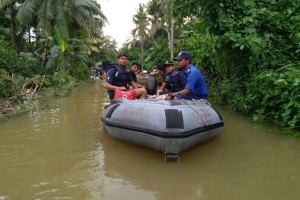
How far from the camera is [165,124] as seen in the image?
4.34 metres

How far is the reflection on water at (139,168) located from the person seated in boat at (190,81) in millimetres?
910

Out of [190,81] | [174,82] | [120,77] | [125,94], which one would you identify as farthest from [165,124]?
[120,77]

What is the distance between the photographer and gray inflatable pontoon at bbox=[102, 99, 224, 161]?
4.35 metres

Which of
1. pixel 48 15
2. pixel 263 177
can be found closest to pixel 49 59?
pixel 48 15

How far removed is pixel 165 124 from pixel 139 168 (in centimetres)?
71

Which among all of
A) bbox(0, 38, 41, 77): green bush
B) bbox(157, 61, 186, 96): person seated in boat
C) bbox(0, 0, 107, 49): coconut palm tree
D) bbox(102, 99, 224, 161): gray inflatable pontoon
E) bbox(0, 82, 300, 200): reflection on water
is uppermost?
bbox(0, 0, 107, 49): coconut palm tree

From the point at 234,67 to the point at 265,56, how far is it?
132 cm

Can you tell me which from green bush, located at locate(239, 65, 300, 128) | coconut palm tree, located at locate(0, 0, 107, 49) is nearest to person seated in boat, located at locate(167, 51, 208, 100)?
green bush, located at locate(239, 65, 300, 128)

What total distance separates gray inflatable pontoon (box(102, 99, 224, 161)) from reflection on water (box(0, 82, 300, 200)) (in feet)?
0.99

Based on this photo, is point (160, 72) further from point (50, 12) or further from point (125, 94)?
point (50, 12)

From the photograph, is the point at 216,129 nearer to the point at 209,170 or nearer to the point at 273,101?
the point at 209,170

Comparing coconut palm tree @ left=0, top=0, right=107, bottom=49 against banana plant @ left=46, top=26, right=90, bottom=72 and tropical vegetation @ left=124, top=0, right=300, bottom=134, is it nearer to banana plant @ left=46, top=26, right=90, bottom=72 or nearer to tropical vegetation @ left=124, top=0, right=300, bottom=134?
banana plant @ left=46, top=26, right=90, bottom=72

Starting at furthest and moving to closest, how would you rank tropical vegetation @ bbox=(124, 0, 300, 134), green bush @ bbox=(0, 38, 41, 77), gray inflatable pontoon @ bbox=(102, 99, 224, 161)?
green bush @ bbox=(0, 38, 41, 77) < tropical vegetation @ bbox=(124, 0, 300, 134) < gray inflatable pontoon @ bbox=(102, 99, 224, 161)

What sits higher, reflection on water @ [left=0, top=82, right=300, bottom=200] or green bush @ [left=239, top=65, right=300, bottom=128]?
green bush @ [left=239, top=65, right=300, bottom=128]
